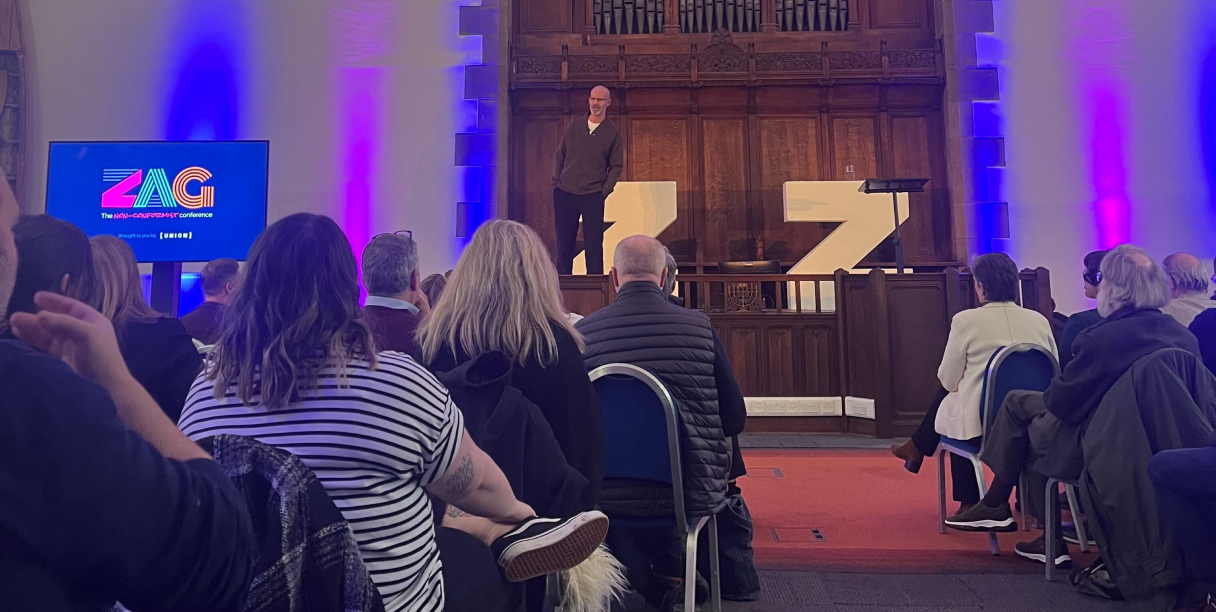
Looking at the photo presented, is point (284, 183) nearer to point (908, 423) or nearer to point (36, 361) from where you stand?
point (908, 423)

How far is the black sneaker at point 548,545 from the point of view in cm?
126

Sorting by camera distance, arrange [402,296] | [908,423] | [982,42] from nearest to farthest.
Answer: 1. [402,296]
2. [908,423]
3. [982,42]

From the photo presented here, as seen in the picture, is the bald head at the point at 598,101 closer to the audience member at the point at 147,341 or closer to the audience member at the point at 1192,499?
the audience member at the point at 147,341

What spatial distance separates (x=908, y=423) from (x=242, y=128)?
5862mm

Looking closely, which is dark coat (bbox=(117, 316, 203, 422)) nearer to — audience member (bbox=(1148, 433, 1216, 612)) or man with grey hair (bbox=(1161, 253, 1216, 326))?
audience member (bbox=(1148, 433, 1216, 612))

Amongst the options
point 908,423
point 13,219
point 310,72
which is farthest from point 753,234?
point 13,219

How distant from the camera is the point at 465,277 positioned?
175 cm

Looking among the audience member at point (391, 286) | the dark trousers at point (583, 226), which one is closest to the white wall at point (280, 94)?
the dark trousers at point (583, 226)

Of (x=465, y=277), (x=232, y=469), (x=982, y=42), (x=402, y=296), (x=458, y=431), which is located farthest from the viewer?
(x=982, y=42)

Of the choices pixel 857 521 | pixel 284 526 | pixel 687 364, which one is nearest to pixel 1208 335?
pixel 857 521

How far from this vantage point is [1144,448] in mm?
2016

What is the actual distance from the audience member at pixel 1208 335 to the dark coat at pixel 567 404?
2068mm

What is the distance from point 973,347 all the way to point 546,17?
6386mm

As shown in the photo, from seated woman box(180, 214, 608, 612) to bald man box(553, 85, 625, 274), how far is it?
182 inches
